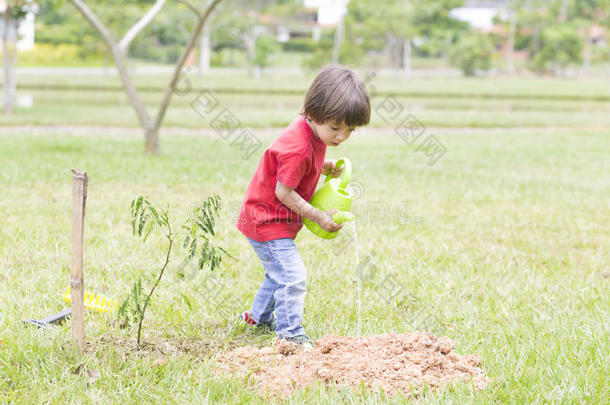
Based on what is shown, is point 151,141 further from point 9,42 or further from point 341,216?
point 9,42

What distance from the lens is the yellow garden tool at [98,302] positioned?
9.69 ft

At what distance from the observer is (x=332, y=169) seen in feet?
9.91

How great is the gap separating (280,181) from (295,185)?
0.21 feet

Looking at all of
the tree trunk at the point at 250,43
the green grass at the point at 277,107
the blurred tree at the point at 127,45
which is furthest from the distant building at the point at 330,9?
the blurred tree at the point at 127,45

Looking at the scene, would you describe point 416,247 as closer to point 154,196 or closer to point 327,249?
point 327,249

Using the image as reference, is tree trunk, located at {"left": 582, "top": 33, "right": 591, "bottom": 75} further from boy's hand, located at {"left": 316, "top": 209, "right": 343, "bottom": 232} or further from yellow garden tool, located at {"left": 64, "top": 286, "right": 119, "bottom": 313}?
yellow garden tool, located at {"left": 64, "top": 286, "right": 119, "bottom": 313}

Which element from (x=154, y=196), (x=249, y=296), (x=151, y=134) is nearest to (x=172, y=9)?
(x=151, y=134)

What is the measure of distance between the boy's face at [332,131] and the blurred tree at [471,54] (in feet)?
121

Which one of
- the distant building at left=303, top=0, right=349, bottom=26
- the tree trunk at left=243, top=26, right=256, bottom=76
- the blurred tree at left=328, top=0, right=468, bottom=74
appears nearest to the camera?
the blurred tree at left=328, top=0, right=468, bottom=74

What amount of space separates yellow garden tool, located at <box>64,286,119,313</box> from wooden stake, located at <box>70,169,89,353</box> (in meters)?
0.57

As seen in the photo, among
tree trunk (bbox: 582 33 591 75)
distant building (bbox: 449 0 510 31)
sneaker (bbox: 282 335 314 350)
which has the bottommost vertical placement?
sneaker (bbox: 282 335 314 350)

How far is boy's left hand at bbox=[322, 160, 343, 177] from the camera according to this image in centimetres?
299

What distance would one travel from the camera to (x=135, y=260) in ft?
12.4

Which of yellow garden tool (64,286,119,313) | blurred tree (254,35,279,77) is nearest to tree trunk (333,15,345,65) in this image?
blurred tree (254,35,279,77)
